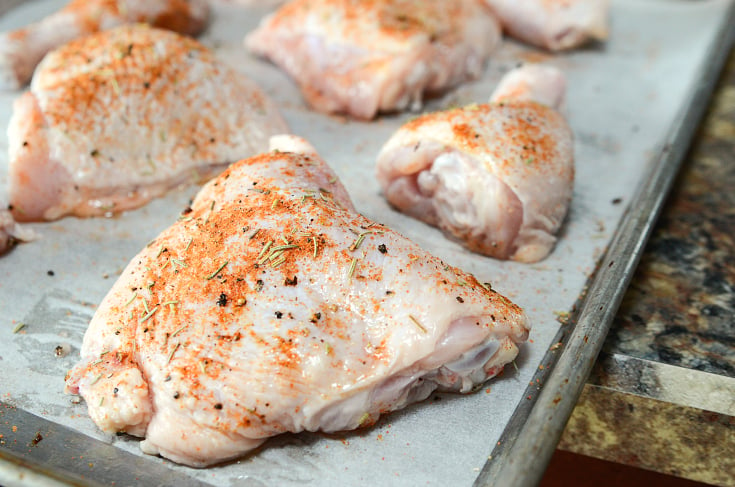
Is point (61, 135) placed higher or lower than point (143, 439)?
higher

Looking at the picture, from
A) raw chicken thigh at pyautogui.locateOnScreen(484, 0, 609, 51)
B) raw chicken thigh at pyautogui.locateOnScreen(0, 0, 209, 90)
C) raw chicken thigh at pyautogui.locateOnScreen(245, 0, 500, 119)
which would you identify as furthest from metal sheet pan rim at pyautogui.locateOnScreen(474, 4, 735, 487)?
raw chicken thigh at pyautogui.locateOnScreen(0, 0, 209, 90)

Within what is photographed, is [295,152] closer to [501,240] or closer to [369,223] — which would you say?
[369,223]

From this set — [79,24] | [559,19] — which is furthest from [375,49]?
[79,24]

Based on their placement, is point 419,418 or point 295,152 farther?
point 295,152

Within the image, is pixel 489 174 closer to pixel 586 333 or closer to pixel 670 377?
pixel 586 333

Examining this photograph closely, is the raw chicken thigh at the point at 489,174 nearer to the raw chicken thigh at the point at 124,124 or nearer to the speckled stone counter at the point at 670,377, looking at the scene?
the speckled stone counter at the point at 670,377

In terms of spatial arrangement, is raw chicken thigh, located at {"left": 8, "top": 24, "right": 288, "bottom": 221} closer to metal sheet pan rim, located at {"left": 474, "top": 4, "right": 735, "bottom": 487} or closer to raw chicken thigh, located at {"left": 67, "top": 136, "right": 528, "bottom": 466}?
raw chicken thigh, located at {"left": 67, "top": 136, "right": 528, "bottom": 466}

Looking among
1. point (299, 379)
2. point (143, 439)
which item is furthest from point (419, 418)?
point (143, 439)
